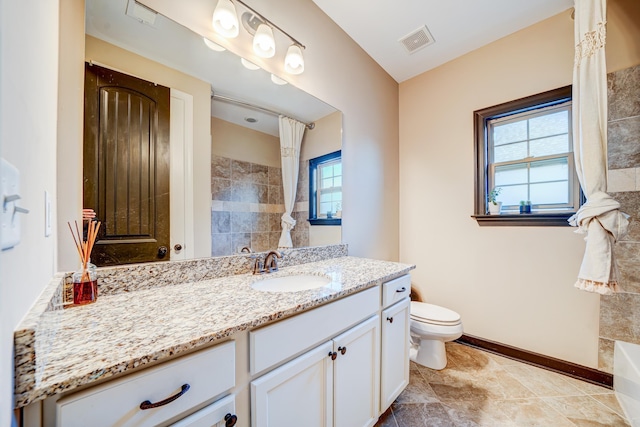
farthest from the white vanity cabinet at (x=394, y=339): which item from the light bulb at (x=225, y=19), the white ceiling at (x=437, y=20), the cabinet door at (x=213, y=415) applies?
the white ceiling at (x=437, y=20)

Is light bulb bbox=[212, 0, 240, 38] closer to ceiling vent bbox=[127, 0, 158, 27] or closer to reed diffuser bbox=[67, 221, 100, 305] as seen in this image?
ceiling vent bbox=[127, 0, 158, 27]

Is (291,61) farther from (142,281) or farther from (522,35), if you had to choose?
(522,35)

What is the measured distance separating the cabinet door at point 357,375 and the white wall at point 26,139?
90 cm

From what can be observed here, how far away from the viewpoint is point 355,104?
6.79ft

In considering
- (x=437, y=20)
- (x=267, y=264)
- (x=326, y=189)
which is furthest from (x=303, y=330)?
(x=437, y=20)

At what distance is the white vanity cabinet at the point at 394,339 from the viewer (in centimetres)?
129

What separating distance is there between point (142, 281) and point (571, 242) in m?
2.61

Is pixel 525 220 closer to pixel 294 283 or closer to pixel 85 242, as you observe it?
pixel 294 283

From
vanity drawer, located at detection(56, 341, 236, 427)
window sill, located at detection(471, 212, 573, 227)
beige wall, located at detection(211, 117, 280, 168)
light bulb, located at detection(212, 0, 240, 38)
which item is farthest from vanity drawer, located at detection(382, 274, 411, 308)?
light bulb, located at detection(212, 0, 240, 38)

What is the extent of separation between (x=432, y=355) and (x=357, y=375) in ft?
3.49

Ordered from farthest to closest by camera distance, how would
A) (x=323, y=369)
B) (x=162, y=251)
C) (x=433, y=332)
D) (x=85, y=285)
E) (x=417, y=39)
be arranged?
(x=417, y=39)
(x=433, y=332)
(x=162, y=251)
(x=323, y=369)
(x=85, y=285)

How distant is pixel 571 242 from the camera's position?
1.72 meters

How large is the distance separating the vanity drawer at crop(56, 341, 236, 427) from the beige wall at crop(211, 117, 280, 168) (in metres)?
0.95

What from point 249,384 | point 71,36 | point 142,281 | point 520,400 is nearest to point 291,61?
point 71,36
